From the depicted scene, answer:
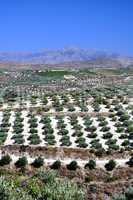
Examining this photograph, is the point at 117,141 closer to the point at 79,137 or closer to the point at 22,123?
the point at 79,137

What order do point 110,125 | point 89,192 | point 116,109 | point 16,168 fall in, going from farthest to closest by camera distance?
point 116,109, point 110,125, point 16,168, point 89,192

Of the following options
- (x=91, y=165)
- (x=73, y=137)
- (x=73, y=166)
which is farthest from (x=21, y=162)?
(x=73, y=137)

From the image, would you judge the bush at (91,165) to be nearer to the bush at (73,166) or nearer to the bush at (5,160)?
the bush at (73,166)

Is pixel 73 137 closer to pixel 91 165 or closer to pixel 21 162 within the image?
pixel 91 165

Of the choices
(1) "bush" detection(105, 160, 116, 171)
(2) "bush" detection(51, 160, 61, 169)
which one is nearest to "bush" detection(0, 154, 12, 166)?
(2) "bush" detection(51, 160, 61, 169)

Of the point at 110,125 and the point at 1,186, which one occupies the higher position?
the point at 1,186

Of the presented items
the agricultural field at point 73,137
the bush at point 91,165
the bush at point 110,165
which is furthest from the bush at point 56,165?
the bush at point 110,165

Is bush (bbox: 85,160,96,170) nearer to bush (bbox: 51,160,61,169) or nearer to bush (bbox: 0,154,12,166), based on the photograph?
bush (bbox: 51,160,61,169)

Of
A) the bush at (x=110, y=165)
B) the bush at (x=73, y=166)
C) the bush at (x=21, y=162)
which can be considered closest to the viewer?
the bush at (x=73, y=166)

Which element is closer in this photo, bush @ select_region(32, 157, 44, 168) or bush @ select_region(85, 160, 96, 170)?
bush @ select_region(85, 160, 96, 170)

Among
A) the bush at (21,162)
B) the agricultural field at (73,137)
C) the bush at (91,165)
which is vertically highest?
the bush at (21,162)

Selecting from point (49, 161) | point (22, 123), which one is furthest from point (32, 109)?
point (49, 161)
